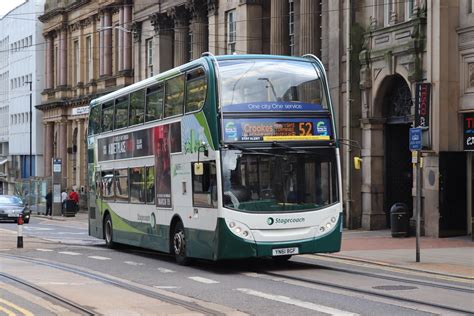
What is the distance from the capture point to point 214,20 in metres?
42.9

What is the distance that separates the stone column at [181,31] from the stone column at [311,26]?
13.5 metres

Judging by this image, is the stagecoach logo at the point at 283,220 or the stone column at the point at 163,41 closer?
the stagecoach logo at the point at 283,220

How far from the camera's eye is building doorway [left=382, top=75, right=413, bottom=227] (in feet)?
98.8

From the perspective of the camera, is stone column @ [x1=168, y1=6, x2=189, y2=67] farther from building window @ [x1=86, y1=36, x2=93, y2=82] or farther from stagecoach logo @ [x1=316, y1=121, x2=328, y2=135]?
stagecoach logo @ [x1=316, y1=121, x2=328, y2=135]

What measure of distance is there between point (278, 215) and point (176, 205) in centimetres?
301

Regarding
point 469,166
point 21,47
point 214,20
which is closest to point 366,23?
point 469,166

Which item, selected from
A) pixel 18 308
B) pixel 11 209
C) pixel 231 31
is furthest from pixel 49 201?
pixel 18 308

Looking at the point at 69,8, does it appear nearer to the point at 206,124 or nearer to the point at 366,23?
the point at 366,23

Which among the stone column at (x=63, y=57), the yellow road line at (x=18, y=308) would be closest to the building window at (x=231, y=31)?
the yellow road line at (x=18, y=308)

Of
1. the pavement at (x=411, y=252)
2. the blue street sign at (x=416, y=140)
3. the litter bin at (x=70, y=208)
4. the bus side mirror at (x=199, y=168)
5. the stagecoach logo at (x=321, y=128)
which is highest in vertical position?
the stagecoach logo at (x=321, y=128)

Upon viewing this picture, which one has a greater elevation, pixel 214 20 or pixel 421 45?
pixel 214 20

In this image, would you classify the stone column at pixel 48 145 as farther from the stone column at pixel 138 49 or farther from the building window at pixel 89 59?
the stone column at pixel 138 49

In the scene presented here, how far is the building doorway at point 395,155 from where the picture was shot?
30.1 meters

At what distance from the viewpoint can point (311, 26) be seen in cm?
3419
